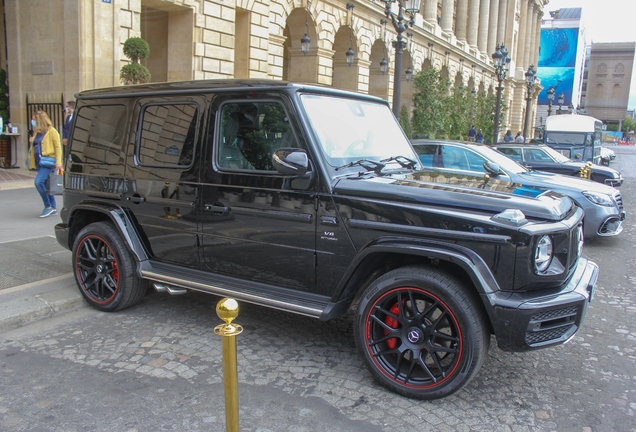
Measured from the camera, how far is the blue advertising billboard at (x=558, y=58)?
8012cm

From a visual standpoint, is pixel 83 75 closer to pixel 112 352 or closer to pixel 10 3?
pixel 10 3

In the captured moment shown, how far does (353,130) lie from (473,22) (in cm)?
4628

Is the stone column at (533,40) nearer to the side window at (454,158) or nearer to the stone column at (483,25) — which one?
the stone column at (483,25)

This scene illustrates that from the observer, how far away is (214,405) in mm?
3180

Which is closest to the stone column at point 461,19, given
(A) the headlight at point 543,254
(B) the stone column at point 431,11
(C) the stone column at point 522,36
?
(B) the stone column at point 431,11

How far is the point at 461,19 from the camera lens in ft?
142

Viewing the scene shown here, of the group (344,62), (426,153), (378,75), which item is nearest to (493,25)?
(378,75)

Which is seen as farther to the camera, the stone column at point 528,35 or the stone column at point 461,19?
the stone column at point 528,35

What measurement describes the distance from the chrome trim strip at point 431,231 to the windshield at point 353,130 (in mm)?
540

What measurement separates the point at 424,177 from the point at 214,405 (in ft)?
7.32

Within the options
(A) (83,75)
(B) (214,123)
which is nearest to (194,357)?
(B) (214,123)

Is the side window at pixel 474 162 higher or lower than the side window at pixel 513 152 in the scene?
lower

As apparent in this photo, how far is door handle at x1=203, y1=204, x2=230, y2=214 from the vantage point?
13.0 feet

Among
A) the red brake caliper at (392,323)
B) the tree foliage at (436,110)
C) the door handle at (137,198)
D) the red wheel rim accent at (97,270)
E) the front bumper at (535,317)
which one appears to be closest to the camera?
the front bumper at (535,317)
